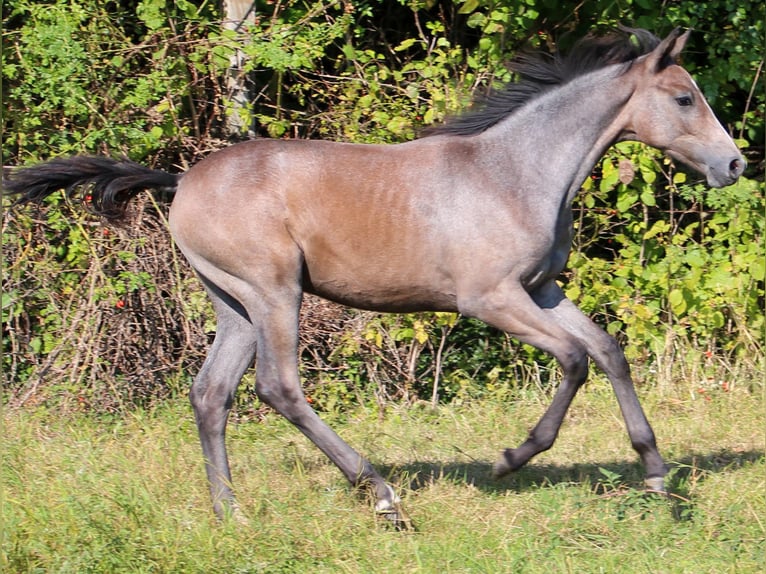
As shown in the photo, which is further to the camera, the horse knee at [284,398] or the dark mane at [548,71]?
the dark mane at [548,71]

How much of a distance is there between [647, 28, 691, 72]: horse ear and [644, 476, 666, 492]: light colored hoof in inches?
77.4

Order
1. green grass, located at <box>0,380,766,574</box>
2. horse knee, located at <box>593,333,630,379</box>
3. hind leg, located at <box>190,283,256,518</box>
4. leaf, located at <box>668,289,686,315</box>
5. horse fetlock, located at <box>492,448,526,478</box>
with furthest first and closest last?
leaf, located at <box>668,289,686,315</box> < hind leg, located at <box>190,283,256,518</box> < horse knee, located at <box>593,333,630,379</box> < horse fetlock, located at <box>492,448,526,478</box> < green grass, located at <box>0,380,766,574</box>

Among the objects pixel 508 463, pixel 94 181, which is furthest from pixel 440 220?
pixel 94 181

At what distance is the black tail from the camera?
16.5 ft

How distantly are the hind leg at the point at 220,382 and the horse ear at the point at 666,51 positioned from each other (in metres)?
2.39

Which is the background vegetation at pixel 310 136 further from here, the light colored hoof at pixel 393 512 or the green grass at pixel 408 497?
the light colored hoof at pixel 393 512

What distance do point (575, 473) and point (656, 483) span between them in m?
0.71

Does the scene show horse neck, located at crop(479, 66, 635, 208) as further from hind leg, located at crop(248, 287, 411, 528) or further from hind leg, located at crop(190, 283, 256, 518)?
hind leg, located at crop(190, 283, 256, 518)

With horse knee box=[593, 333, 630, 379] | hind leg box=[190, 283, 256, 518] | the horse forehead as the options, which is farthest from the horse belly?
the horse forehead

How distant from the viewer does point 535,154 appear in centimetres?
489

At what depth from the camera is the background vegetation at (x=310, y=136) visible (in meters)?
6.70

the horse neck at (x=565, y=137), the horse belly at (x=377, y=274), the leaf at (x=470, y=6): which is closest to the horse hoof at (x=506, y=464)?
the horse belly at (x=377, y=274)

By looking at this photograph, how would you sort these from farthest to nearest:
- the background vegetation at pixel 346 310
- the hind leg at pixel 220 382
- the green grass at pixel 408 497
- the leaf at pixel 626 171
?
the leaf at pixel 626 171, the background vegetation at pixel 346 310, the hind leg at pixel 220 382, the green grass at pixel 408 497

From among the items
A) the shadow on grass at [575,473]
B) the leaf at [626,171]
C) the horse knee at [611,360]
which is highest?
the leaf at [626,171]
